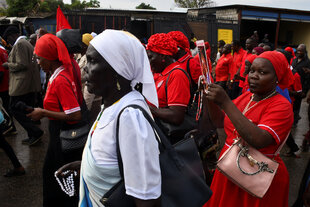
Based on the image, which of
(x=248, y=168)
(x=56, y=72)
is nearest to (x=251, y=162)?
(x=248, y=168)

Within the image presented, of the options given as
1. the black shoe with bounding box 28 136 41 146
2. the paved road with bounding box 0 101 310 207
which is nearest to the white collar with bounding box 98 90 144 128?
the paved road with bounding box 0 101 310 207

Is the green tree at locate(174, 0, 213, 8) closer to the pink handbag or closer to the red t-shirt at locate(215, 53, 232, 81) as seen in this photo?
the red t-shirt at locate(215, 53, 232, 81)

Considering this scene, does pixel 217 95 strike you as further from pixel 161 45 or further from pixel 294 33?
pixel 294 33

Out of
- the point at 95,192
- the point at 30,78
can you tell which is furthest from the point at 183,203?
the point at 30,78

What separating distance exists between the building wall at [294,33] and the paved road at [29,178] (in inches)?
796

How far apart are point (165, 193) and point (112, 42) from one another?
2.56 ft

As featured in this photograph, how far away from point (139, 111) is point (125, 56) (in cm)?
30

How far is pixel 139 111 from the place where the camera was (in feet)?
4.14

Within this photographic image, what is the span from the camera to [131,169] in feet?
3.91

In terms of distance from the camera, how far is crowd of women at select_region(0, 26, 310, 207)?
1.22 meters

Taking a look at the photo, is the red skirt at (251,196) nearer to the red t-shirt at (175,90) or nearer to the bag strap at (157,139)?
the red t-shirt at (175,90)

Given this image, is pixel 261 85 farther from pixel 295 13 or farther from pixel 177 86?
pixel 295 13

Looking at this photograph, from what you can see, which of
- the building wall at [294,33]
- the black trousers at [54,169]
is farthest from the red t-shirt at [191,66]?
the building wall at [294,33]

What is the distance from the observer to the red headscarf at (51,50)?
2698 millimetres
